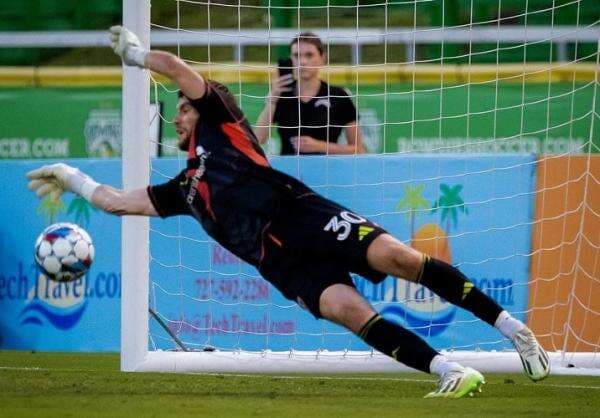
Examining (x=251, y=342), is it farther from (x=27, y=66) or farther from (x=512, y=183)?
(x=27, y=66)

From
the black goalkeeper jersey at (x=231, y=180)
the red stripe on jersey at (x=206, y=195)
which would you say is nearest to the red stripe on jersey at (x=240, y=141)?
the black goalkeeper jersey at (x=231, y=180)

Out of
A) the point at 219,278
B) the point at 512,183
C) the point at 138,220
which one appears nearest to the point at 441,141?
the point at 512,183

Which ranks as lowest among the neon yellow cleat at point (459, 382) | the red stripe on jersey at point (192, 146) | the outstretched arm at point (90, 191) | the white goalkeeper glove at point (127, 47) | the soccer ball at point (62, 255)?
the neon yellow cleat at point (459, 382)

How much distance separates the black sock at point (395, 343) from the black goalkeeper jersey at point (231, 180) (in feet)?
2.32

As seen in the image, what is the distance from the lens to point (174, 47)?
14297mm

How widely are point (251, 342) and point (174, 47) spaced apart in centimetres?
505

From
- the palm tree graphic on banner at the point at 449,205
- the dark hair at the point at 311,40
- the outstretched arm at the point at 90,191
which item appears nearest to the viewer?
the outstretched arm at the point at 90,191

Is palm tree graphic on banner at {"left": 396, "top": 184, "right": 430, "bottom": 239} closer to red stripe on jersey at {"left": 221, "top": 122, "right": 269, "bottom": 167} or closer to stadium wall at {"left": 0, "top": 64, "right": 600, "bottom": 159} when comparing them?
stadium wall at {"left": 0, "top": 64, "right": 600, "bottom": 159}

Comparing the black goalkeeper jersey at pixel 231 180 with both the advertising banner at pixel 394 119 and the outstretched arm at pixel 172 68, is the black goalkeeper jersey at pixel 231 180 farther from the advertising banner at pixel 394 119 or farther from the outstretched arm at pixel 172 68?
the advertising banner at pixel 394 119

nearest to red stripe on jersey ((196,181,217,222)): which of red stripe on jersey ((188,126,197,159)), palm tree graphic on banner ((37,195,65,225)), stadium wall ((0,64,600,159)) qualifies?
red stripe on jersey ((188,126,197,159))

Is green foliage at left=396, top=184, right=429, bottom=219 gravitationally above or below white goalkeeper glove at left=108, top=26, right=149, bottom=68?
below

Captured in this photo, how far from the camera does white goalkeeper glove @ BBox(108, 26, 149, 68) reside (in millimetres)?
7344

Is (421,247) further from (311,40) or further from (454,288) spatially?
(454,288)

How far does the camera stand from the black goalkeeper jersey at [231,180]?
7.20 meters
